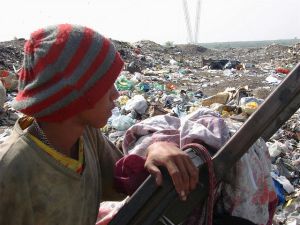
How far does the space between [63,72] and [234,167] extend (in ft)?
2.32

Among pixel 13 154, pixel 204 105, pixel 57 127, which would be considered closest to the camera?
pixel 13 154

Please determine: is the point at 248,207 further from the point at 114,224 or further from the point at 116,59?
the point at 116,59

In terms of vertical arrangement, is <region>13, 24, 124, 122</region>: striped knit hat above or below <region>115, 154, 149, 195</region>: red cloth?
above

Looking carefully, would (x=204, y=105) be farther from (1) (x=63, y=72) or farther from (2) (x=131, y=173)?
(1) (x=63, y=72)

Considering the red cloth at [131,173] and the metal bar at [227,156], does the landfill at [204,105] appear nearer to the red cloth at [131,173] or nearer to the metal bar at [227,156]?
the red cloth at [131,173]

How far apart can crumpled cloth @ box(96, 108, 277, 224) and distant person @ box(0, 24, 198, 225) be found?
0.15 metres

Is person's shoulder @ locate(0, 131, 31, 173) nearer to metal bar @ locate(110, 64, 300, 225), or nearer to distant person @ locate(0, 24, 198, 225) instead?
distant person @ locate(0, 24, 198, 225)

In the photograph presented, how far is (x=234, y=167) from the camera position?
154 cm

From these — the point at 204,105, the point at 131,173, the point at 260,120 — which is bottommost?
the point at 204,105

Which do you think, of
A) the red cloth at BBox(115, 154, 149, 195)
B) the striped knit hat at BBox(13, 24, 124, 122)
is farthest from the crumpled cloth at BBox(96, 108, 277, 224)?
the striped knit hat at BBox(13, 24, 124, 122)

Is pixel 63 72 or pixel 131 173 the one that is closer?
pixel 63 72

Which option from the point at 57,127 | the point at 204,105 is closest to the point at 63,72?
the point at 57,127

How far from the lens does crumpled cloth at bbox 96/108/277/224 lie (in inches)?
60.9

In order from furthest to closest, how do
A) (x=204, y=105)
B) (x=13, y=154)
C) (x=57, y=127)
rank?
(x=204, y=105), (x=57, y=127), (x=13, y=154)
